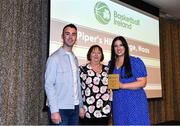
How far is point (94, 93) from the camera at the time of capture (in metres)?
2.45

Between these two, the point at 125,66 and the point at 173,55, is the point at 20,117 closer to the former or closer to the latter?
the point at 125,66

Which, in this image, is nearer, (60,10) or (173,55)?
(60,10)

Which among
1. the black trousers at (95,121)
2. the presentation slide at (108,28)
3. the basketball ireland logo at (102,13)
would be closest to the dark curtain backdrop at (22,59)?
the presentation slide at (108,28)

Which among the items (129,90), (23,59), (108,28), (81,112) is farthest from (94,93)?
(108,28)

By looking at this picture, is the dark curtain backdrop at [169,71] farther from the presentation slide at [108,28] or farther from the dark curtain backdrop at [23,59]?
the dark curtain backdrop at [23,59]

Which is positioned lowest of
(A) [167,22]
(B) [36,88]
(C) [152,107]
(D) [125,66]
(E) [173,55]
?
(C) [152,107]

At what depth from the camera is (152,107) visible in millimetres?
4590

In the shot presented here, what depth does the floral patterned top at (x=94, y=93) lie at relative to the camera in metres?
2.45

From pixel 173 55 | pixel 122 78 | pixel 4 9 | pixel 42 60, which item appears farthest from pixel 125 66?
pixel 173 55

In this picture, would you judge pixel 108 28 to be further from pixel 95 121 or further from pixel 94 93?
pixel 95 121

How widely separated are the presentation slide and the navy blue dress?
99cm

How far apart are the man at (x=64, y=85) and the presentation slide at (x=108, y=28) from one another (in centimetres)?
68

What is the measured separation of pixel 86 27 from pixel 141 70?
1.26 m

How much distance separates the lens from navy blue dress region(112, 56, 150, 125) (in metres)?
2.20
